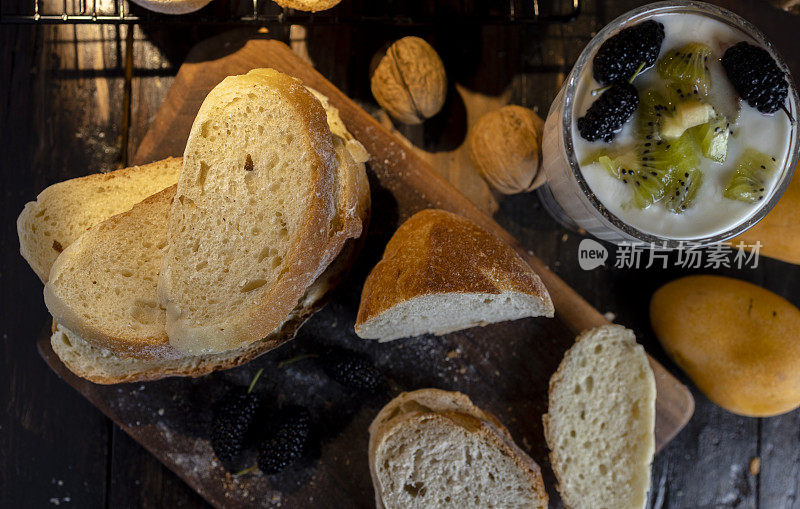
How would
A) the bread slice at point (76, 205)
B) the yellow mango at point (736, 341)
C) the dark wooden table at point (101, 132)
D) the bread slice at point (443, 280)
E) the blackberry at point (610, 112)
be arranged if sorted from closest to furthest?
the blackberry at point (610, 112) → the bread slice at point (443, 280) → the bread slice at point (76, 205) → the yellow mango at point (736, 341) → the dark wooden table at point (101, 132)

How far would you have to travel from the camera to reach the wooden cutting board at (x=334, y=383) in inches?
68.8

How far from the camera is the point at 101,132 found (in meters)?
1.86

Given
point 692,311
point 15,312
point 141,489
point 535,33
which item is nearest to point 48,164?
point 15,312

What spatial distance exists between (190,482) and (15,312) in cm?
77

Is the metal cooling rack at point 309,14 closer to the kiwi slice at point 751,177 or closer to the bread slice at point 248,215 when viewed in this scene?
the bread slice at point 248,215

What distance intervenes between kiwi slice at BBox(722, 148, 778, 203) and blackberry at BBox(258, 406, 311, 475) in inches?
50.5

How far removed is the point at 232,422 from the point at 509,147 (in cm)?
111

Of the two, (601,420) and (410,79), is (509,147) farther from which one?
(601,420)

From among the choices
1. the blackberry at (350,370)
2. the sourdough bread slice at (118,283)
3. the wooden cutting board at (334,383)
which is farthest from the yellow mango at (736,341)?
the sourdough bread slice at (118,283)

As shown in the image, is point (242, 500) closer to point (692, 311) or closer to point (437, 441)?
point (437, 441)

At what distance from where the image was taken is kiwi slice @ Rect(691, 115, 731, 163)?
4.52 feet

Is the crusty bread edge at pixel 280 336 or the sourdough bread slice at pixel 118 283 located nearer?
the sourdough bread slice at pixel 118 283

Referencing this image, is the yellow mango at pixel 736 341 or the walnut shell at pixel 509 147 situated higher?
the walnut shell at pixel 509 147

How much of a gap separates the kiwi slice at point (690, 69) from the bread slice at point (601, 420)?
0.69 metres
